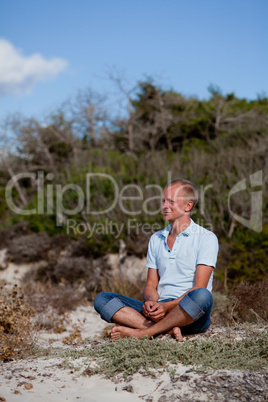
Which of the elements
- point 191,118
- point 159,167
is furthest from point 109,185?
point 191,118

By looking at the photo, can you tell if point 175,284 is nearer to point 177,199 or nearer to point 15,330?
point 177,199

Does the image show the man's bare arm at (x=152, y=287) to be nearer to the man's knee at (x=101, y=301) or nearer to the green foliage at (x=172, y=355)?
the man's knee at (x=101, y=301)

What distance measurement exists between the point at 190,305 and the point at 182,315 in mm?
122

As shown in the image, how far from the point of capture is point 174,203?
148 inches

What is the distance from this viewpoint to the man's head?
12.3 feet

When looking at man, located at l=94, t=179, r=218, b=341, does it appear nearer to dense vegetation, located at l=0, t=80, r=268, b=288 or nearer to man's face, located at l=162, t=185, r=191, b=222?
man's face, located at l=162, t=185, r=191, b=222

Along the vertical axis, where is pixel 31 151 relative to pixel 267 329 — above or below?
above

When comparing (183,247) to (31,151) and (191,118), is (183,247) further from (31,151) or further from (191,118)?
(31,151)

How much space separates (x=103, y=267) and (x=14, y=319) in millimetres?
4484

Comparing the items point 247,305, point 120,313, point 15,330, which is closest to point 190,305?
Result: point 120,313

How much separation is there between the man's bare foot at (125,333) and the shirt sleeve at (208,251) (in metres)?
0.80

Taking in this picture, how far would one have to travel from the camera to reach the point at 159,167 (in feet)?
37.3

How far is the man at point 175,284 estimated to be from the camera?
3385 mm

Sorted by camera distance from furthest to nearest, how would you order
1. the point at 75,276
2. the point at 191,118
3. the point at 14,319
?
the point at 191,118 → the point at 75,276 → the point at 14,319
